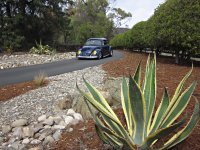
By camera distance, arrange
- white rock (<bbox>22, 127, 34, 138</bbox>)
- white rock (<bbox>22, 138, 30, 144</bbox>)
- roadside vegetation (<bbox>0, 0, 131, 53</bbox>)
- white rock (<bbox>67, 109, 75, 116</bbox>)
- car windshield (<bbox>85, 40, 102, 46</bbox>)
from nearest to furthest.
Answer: white rock (<bbox>22, 138, 30, 144</bbox>), white rock (<bbox>22, 127, 34, 138</bbox>), white rock (<bbox>67, 109, 75, 116</bbox>), car windshield (<bbox>85, 40, 102, 46</bbox>), roadside vegetation (<bbox>0, 0, 131, 53</bbox>)

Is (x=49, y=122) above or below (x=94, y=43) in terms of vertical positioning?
below

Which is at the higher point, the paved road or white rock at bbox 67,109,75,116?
white rock at bbox 67,109,75,116

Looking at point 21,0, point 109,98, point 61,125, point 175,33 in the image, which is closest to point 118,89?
point 109,98

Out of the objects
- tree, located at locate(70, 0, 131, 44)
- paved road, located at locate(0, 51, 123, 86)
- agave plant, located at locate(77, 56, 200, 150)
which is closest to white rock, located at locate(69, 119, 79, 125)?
agave plant, located at locate(77, 56, 200, 150)

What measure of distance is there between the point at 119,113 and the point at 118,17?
2979 inches

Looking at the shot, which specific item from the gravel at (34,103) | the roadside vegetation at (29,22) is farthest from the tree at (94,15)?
the gravel at (34,103)

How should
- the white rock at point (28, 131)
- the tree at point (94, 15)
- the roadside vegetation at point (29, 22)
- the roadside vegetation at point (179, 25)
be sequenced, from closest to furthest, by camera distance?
the white rock at point (28, 131) → the roadside vegetation at point (179, 25) → the roadside vegetation at point (29, 22) → the tree at point (94, 15)

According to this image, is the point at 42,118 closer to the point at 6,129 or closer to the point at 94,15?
the point at 6,129

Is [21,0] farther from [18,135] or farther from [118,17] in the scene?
[118,17]

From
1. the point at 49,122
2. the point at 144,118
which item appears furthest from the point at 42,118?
the point at 144,118

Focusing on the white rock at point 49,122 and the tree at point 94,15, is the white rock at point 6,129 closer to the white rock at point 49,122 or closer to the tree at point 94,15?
the white rock at point 49,122

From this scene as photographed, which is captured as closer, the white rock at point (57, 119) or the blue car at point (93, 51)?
the white rock at point (57, 119)

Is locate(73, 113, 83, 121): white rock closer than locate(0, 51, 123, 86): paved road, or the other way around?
locate(73, 113, 83, 121): white rock

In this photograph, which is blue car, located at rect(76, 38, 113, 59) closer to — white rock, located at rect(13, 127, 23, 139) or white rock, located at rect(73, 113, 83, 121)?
white rock, located at rect(73, 113, 83, 121)
